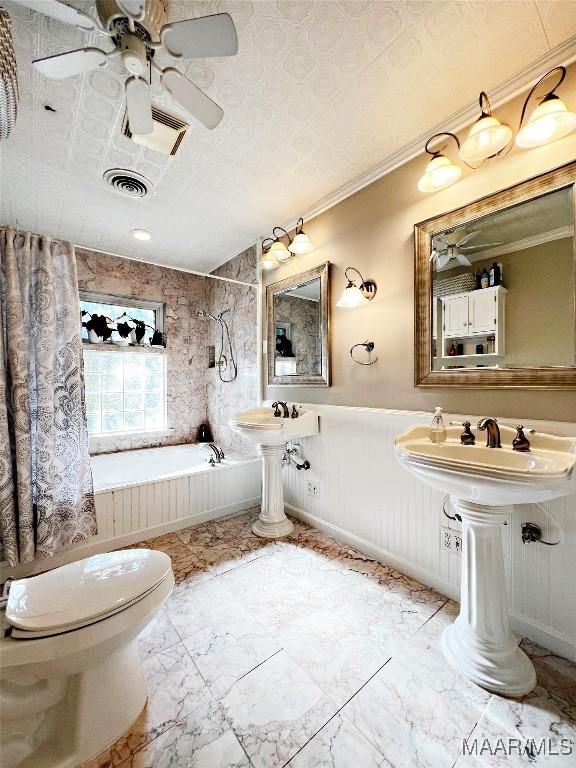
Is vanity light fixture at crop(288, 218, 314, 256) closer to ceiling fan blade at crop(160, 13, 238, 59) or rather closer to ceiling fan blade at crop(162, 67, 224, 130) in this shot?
ceiling fan blade at crop(162, 67, 224, 130)

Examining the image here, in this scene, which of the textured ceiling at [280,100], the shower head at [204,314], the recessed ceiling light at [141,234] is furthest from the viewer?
the shower head at [204,314]

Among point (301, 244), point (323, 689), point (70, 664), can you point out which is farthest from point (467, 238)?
point (70, 664)

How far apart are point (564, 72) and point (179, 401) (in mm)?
3564

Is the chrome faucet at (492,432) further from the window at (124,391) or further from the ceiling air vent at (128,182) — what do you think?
the window at (124,391)

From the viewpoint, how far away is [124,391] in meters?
3.28

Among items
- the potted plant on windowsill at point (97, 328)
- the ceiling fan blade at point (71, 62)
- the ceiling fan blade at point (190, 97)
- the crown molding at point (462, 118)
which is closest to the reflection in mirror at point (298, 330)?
the crown molding at point (462, 118)

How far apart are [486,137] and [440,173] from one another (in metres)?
0.20

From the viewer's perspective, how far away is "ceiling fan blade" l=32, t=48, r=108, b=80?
38.3 inches

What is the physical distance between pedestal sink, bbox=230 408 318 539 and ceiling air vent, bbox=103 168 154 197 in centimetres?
168

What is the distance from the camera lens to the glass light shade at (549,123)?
1.12m

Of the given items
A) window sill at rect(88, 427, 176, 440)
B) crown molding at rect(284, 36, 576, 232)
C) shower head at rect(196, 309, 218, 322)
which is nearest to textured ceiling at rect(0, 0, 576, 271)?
Result: crown molding at rect(284, 36, 576, 232)

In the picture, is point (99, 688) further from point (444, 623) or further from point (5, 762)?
point (444, 623)

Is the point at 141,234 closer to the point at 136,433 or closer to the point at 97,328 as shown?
the point at 97,328

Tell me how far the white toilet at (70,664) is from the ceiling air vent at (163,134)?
1.91 m
